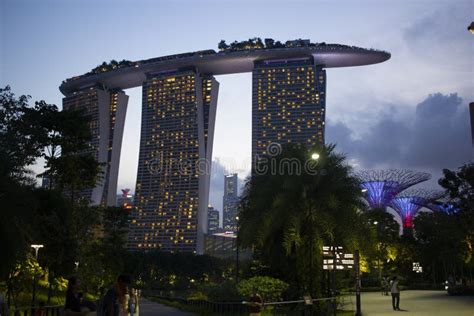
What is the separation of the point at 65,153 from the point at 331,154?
25147 mm

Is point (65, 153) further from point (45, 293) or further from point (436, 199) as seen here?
point (436, 199)

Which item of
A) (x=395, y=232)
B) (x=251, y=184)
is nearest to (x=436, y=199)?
(x=395, y=232)

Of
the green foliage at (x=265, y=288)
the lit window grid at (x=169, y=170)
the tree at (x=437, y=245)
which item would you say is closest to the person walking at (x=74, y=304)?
the green foliage at (x=265, y=288)

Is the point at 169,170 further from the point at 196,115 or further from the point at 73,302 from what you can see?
the point at 73,302

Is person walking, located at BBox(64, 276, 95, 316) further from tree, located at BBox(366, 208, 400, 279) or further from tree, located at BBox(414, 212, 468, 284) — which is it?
tree, located at BBox(366, 208, 400, 279)

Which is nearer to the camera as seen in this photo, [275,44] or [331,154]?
[331,154]

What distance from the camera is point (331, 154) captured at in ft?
74.6

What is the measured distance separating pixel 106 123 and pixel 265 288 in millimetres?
171894

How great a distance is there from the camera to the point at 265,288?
77.0 feet

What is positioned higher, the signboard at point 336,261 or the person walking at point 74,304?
the signboard at point 336,261

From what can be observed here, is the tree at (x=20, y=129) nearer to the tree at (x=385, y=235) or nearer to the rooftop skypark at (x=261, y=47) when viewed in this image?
the tree at (x=385, y=235)

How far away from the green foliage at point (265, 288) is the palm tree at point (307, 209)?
866mm

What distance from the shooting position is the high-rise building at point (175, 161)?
541 ft

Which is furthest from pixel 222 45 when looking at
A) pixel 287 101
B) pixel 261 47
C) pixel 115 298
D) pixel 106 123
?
pixel 115 298
